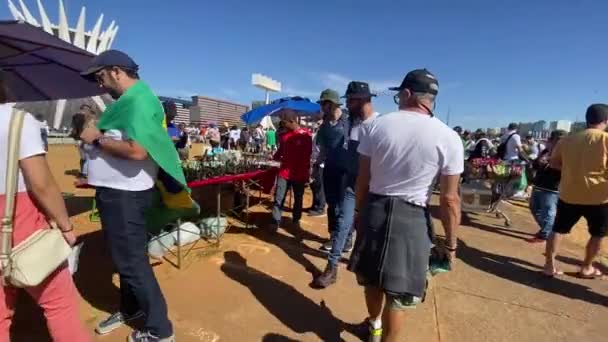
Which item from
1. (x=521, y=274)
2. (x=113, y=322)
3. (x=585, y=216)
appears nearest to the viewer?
(x=113, y=322)

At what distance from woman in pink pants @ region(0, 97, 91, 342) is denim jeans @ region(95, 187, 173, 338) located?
358 mm

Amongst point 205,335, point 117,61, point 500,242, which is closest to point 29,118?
point 117,61

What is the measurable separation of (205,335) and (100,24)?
36536mm

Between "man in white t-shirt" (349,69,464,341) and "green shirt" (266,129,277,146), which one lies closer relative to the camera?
"man in white t-shirt" (349,69,464,341)

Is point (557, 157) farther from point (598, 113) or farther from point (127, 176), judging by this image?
point (127, 176)

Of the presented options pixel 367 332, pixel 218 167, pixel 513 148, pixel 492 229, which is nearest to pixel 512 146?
pixel 513 148

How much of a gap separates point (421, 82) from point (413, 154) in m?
0.43

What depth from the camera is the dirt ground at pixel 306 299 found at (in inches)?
117

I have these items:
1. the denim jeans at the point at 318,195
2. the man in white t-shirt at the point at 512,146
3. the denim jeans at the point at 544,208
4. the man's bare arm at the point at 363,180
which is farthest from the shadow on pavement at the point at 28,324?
the man in white t-shirt at the point at 512,146

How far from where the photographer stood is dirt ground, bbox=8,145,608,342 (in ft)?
9.71

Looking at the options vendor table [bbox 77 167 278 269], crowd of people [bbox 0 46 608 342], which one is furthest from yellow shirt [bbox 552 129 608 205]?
vendor table [bbox 77 167 278 269]

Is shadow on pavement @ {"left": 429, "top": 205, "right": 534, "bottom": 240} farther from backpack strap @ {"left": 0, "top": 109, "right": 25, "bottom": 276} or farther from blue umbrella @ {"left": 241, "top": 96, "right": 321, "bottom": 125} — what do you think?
backpack strap @ {"left": 0, "top": 109, "right": 25, "bottom": 276}

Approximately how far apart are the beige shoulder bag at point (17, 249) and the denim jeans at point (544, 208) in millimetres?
6042

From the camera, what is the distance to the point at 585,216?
402 centimetres
